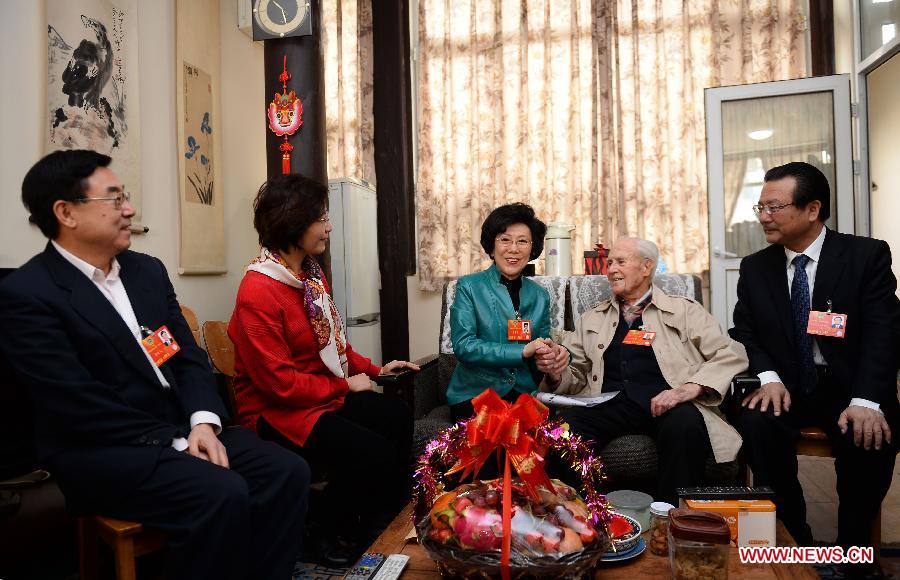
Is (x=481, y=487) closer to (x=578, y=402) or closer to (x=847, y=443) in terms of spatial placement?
(x=578, y=402)

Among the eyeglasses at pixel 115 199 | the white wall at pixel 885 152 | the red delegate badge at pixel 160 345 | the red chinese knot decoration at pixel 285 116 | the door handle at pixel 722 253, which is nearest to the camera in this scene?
the eyeglasses at pixel 115 199

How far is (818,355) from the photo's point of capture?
2.17m

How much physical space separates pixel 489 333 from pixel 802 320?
1.14 meters

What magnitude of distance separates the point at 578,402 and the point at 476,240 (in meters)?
2.48

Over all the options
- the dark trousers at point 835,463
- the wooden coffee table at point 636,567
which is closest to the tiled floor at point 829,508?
the dark trousers at point 835,463

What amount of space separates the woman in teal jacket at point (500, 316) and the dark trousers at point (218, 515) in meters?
0.92

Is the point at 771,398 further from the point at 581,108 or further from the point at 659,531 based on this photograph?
the point at 581,108

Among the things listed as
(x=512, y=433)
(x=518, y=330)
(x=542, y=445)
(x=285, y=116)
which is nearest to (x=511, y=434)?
(x=512, y=433)

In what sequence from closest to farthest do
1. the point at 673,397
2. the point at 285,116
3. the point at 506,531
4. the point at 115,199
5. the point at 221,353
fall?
the point at 506,531 < the point at 115,199 < the point at 673,397 < the point at 221,353 < the point at 285,116

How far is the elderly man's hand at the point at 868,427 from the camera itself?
6.39ft

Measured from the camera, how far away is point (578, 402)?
2.31m

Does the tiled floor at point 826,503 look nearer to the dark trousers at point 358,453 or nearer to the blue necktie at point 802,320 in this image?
the blue necktie at point 802,320

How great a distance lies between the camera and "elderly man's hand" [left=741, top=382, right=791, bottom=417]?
6.88 feet

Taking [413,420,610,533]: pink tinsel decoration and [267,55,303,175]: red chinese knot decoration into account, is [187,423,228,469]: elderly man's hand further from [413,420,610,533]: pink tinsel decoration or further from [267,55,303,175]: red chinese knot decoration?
[267,55,303,175]: red chinese knot decoration
